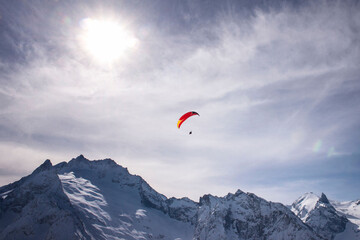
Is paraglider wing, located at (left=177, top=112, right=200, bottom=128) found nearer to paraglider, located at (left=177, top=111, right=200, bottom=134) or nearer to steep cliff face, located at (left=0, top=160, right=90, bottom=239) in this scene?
paraglider, located at (left=177, top=111, right=200, bottom=134)

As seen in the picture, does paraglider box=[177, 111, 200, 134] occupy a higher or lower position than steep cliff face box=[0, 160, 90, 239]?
higher

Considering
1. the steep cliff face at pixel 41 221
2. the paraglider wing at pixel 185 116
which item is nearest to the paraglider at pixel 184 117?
the paraglider wing at pixel 185 116

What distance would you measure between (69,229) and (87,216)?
47.8 metres

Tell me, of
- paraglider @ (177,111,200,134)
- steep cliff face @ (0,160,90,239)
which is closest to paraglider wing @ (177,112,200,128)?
paraglider @ (177,111,200,134)

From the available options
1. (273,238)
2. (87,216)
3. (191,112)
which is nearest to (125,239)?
(87,216)

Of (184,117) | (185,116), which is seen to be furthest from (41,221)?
(185,116)

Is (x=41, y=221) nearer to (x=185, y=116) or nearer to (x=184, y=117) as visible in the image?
(x=184, y=117)

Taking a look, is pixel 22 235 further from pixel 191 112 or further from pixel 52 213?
pixel 191 112

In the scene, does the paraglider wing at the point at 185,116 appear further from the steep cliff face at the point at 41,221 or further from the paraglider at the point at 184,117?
the steep cliff face at the point at 41,221

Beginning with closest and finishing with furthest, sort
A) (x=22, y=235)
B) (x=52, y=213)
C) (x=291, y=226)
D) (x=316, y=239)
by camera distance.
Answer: (x=22, y=235), (x=52, y=213), (x=316, y=239), (x=291, y=226)

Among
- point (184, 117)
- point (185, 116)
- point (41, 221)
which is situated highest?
point (185, 116)

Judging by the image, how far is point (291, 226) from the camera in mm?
192375

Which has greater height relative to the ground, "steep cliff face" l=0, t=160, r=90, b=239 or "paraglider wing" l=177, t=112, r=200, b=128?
"paraglider wing" l=177, t=112, r=200, b=128

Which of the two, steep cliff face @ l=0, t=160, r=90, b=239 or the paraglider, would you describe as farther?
steep cliff face @ l=0, t=160, r=90, b=239
